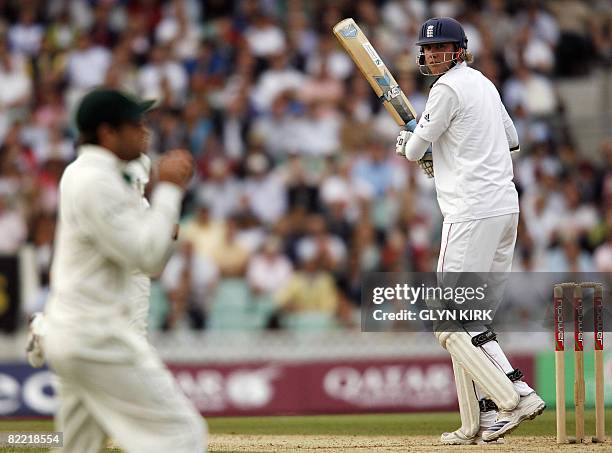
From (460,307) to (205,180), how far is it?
645 centimetres

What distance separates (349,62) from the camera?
46.5 ft

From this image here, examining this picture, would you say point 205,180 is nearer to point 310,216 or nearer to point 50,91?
point 310,216

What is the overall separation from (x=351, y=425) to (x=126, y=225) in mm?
5036

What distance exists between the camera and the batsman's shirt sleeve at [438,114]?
6.61 m

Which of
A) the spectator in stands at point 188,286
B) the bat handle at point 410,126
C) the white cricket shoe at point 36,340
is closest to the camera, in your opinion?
the white cricket shoe at point 36,340

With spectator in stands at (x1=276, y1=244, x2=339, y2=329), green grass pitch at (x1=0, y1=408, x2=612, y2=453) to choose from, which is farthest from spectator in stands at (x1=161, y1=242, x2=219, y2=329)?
green grass pitch at (x1=0, y1=408, x2=612, y2=453)

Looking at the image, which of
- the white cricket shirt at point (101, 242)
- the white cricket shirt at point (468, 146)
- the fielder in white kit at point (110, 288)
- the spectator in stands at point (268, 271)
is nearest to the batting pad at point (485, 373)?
the white cricket shirt at point (468, 146)

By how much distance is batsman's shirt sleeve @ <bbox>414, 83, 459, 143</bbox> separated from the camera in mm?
6609

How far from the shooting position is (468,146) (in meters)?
6.67

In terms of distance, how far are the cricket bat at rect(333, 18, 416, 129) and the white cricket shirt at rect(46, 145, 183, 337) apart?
317 cm

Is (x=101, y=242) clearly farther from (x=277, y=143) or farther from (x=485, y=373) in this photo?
(x=277, y=143)

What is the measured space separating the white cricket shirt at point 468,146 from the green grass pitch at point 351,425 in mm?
1631

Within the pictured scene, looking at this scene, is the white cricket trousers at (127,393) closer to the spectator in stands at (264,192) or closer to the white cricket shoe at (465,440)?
the white cricket shoe at (465,440)

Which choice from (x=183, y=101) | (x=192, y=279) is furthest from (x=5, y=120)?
(x=192, y=279)
